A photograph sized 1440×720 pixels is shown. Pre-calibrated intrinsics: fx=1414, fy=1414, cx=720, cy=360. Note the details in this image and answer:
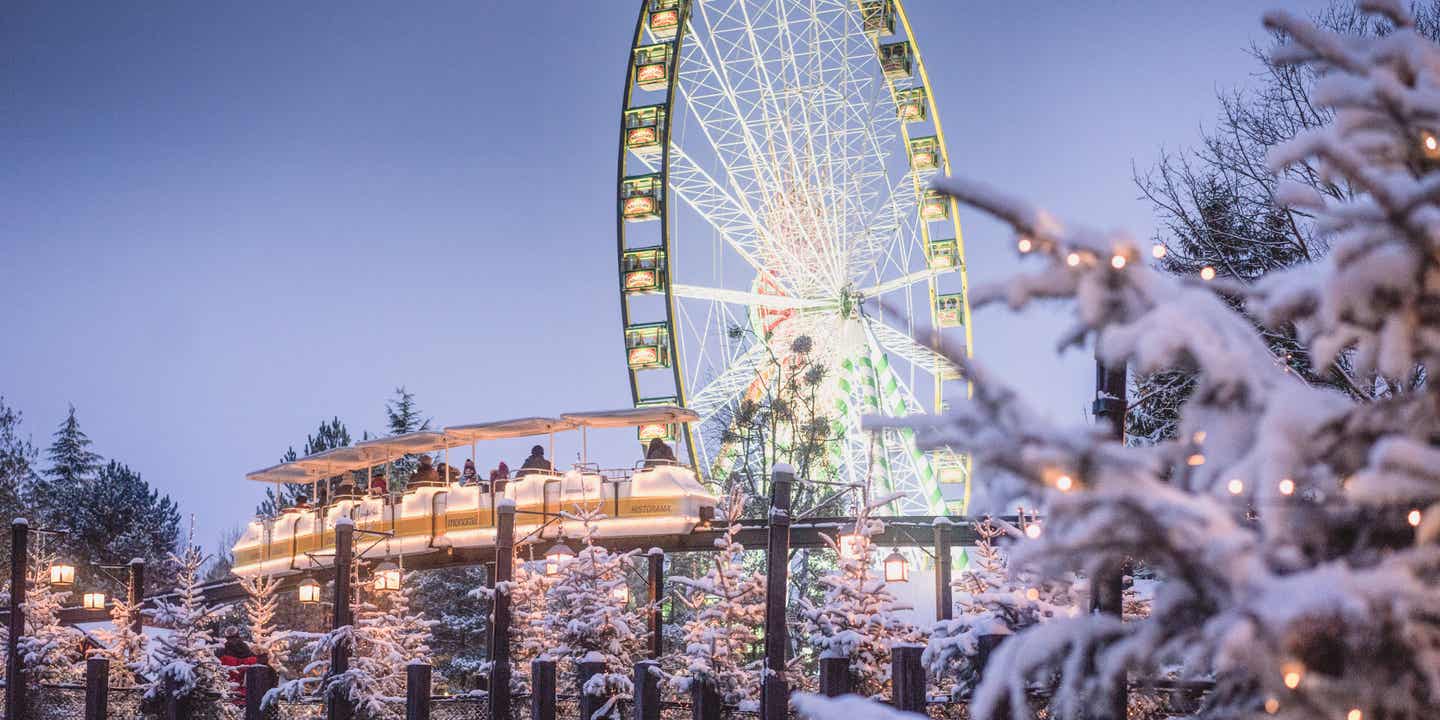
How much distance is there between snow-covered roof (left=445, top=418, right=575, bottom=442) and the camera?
20766 millimetres

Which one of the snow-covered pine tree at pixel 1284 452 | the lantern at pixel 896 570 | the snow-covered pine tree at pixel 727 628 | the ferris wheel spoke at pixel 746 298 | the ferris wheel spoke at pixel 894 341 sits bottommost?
the snow-covered pine tree at pixel 727 628

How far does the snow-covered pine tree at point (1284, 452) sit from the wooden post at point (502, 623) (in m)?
11.5

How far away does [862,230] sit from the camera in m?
27.5

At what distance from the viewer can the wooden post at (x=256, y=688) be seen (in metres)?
13.5

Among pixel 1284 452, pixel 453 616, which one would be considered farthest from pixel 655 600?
pixel 453 616

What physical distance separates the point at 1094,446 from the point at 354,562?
18.1 meters

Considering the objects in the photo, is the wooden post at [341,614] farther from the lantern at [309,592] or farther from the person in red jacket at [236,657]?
the lantern at [309,592]

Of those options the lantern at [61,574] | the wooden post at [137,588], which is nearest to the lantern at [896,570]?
the wooden post at [137,588]

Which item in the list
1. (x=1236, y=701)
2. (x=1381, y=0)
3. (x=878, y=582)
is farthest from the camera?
(x=878, y=582)

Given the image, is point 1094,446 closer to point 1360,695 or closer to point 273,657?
point 1360,695

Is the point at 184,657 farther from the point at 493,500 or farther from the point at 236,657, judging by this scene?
the point at 493,500

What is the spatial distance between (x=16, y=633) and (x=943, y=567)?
12.8 m

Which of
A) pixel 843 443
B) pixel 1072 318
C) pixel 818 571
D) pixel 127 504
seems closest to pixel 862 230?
pixel 843 443

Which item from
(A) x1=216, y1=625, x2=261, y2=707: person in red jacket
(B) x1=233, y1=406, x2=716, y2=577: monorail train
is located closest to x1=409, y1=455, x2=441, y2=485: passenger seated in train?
(B) x1=233, y1=406, x2=716, y2=577: monorail train
